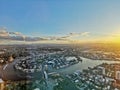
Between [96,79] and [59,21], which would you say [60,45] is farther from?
[96,79]

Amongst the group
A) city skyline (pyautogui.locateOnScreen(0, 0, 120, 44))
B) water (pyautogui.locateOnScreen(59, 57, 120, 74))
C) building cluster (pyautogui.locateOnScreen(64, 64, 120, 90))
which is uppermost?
A: city skyline (pyautogui.locateOnScreen(0, 0, 120, 44))

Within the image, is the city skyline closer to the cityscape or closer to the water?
the cityscape

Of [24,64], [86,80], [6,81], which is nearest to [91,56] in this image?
[86,80]

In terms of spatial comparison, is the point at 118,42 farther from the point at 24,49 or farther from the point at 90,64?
the point at 24,49

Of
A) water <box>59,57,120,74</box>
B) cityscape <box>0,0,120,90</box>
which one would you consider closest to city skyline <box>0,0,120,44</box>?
cityscape <box>0,0,120,90</box>

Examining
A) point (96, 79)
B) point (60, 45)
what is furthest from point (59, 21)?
point (96, 79)

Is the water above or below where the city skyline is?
below

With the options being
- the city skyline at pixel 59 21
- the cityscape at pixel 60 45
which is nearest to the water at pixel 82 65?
the cityscape at pixel 60 45

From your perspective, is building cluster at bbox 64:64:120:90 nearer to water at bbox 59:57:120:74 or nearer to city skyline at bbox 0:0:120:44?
water at bbox 59:57:120:74
